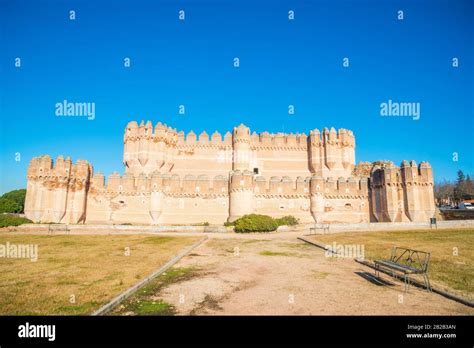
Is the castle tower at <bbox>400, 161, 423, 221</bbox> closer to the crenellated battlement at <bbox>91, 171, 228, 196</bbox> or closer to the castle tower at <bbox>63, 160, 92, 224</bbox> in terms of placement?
the crenellated battlement at <bbox>91, 171, 228, 196</bbox>

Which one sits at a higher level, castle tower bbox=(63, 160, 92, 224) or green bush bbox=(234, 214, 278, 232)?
castle tower bbox=(63, 160, 92, 224)

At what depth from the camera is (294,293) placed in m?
7.55

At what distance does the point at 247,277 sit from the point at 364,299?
3.67 meters

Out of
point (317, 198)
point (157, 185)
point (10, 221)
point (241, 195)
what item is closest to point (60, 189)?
point (10, 221)

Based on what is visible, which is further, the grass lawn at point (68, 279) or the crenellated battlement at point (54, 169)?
the crenellated battlement at point (54, 169)

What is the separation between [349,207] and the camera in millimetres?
36562

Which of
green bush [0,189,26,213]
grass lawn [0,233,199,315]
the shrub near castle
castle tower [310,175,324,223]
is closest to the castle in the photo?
castle tower [310,175,324,223]

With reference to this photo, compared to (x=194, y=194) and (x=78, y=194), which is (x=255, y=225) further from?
(x=78, y=194)

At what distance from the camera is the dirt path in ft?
20.6

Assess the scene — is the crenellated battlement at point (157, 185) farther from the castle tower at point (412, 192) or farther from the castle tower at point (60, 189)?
the castle tower at point (412, 192)

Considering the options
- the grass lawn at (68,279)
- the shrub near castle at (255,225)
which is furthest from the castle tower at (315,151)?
the grass lawn at (68,279)

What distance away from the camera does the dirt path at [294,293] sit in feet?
20.6
